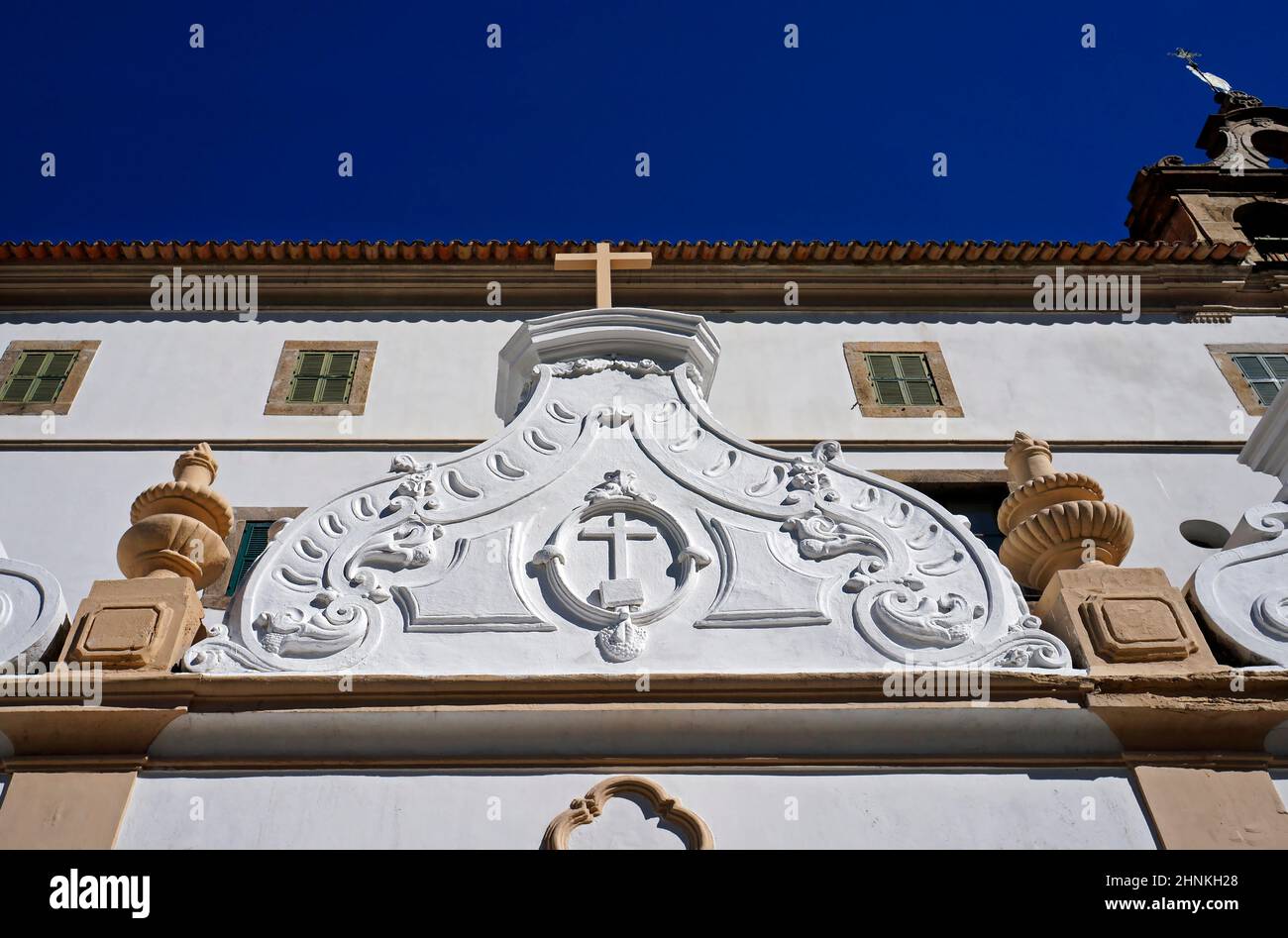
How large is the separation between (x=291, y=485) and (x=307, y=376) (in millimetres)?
1791

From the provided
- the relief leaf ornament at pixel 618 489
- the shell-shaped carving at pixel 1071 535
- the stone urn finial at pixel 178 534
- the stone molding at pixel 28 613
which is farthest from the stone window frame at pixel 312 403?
the shell-shaped carving at pixel 1071 535

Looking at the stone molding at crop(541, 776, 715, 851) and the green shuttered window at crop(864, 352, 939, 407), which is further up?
the green shuttered window at crop(864, 352, 939, 407)

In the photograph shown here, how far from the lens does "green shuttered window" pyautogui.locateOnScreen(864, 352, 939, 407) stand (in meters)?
14.4

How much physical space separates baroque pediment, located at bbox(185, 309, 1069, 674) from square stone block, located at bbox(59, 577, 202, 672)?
6.0 inches

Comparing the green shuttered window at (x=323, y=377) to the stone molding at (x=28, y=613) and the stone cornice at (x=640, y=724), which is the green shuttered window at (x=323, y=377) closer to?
the stone molding at (x=28, y=613)

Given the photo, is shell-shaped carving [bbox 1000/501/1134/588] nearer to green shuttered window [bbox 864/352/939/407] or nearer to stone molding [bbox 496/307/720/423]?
stone molding [bbox 496/307/720/423]

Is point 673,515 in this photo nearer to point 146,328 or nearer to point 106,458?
point 106,458

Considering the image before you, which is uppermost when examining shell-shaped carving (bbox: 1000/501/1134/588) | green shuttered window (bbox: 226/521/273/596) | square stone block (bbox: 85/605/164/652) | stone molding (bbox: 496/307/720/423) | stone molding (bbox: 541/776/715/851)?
green shuttered window (bbox: 226/521/273/596)

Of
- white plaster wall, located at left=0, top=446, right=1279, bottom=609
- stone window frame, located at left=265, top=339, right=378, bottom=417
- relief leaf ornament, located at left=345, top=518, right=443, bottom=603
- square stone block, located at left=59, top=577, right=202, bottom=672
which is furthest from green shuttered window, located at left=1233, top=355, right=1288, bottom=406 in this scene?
square stone block, located at left=59, top=577, right=202, bottom=672

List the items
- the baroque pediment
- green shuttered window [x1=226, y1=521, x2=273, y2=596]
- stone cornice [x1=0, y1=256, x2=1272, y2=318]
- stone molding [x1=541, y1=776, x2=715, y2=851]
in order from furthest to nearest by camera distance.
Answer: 1. stone cornice [x1=0, y1=256, x2=1272, y2=318]
2. green shuttered window [x1=226, y1=521, x2=273, y2=596]
3. the baroque pediment
4. stone molding [x1=541, y1=776, x2=715, y2=851]

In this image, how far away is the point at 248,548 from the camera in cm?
1233

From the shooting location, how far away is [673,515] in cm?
736

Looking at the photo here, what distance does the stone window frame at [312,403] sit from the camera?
14.1 m
